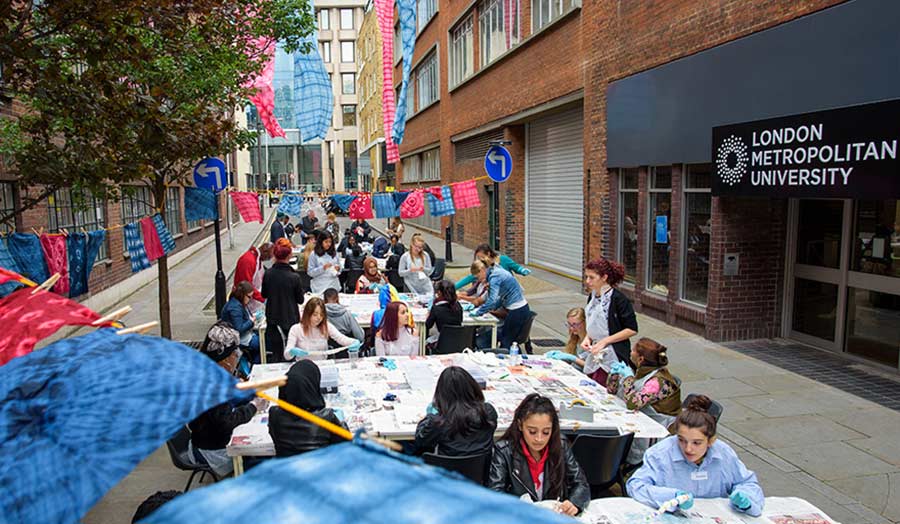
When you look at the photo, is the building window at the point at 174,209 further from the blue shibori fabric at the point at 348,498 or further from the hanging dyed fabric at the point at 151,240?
the blue shibori fabric at the point at 348,498

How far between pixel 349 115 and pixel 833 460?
93.5 metres

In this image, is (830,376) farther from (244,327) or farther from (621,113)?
(244,327)

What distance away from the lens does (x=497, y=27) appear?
22500 mm

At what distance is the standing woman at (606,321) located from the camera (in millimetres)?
7070

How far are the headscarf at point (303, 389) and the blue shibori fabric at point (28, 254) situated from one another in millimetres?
5332

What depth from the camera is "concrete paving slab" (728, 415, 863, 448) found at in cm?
709

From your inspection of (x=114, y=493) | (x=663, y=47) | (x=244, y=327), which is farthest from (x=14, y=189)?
(x=663, y=47)

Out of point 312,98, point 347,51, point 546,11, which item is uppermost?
point 347,51

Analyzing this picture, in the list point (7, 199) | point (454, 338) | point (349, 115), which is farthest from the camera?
point (349, 115)

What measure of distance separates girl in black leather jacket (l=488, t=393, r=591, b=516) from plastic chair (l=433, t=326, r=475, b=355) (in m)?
4.20

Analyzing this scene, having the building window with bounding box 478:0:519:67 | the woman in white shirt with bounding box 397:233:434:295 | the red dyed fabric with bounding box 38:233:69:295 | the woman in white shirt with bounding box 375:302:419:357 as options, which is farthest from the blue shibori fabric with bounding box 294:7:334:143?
the woman in white shirt with bounding box 375:302:419:357

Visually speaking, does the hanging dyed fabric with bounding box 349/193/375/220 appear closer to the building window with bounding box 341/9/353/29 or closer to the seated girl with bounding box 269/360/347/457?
the seated girl with bounding box 269/360/347/457

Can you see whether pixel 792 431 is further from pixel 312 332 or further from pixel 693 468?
pixel 312 332

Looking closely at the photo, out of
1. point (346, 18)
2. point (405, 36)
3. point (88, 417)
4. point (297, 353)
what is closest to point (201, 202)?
point (297, 353)
